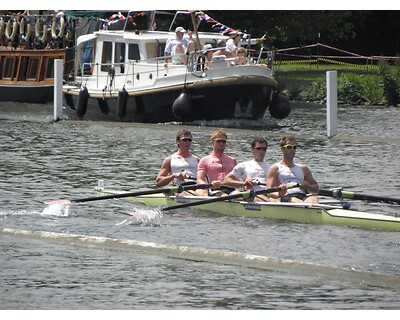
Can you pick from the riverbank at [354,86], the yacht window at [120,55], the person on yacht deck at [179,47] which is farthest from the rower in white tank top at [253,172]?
the riverbank at [354,86]

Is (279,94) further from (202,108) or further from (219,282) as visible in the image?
(219,282)

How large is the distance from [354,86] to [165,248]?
1161 inches

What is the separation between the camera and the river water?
12531 mm

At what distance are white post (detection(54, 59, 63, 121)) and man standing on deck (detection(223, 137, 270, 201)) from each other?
1808 cm

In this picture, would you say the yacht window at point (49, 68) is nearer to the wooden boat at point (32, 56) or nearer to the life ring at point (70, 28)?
the wooden boat at point (32, 56)

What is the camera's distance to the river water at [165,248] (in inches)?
493

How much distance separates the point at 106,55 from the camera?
35.0 meters

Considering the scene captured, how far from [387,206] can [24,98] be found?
90.5 feet

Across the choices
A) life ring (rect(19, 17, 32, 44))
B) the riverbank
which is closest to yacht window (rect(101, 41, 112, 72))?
the riverbank

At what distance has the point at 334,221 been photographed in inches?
647

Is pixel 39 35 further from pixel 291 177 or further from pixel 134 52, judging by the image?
pixel 291 177

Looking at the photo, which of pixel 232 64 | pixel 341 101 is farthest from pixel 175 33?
pixel 341 101

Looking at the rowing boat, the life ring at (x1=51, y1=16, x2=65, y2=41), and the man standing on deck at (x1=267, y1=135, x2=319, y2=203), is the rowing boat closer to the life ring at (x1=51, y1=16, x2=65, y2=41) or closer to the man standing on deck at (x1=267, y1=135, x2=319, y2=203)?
the man standing on deck at (x1=267, y1=135, x2=319, y2=203)
